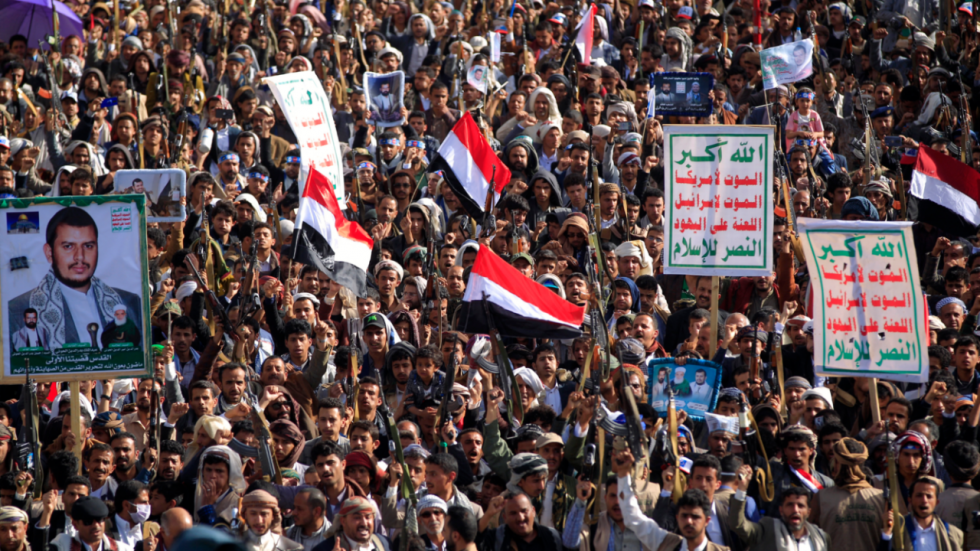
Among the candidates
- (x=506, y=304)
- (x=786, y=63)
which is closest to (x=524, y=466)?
(x=506, y=304)

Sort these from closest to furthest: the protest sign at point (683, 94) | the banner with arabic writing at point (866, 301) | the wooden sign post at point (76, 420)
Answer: the wooden sign post at point (76, 420) → the banner with arabic writing at point (866, 301) → the protest sign at point (683, 94)

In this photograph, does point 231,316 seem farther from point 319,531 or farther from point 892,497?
point 892,497

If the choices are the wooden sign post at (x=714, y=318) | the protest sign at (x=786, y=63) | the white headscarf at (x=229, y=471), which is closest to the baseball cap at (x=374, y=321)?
the white headscarf at (x=229, y=471)

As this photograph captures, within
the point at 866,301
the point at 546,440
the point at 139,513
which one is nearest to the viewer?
the point at 139,513

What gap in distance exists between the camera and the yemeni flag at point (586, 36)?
16.4m

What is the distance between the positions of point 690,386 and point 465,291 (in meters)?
1.72

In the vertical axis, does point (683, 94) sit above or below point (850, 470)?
above

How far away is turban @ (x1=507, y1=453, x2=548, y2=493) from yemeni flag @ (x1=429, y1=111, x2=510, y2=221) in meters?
4.45

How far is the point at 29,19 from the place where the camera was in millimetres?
16531

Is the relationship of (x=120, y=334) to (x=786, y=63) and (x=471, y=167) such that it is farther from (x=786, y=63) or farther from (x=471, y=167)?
(x=786, y=63)

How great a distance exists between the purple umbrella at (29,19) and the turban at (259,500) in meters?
9.94

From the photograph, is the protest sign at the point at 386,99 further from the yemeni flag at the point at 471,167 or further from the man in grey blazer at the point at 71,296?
the man in grey blazer at the point at 71,296

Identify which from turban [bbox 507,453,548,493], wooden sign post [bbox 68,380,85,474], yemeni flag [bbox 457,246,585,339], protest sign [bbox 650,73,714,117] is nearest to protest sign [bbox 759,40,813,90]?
protest sign [bbox 650,73,714,117]

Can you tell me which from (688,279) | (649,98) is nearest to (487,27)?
(649,98)
